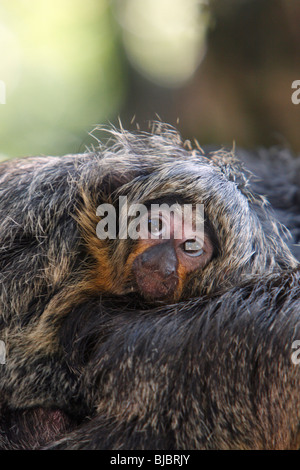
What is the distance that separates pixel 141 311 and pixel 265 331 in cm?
42

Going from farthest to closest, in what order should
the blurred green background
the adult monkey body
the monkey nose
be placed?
the blurred green background < the monkey nose < the adult monkey body

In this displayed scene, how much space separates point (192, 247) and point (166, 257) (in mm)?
124

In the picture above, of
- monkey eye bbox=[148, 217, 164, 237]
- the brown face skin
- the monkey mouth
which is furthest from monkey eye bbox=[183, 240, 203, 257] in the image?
the monkey mouth

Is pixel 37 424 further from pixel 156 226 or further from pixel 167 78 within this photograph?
pixel 167 78

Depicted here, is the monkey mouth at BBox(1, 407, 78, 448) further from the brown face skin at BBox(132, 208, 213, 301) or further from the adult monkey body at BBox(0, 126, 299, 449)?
the brown face skin at BBox(132, 208, 213, 301)

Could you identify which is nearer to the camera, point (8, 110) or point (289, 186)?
point (289, 186)

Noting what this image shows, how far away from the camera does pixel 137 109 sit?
481 centimetres

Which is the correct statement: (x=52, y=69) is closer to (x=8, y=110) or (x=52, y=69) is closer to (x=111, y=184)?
(x=8, y=110)

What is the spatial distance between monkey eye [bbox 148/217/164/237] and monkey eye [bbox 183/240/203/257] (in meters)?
0.10

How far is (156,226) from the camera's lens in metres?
1.84

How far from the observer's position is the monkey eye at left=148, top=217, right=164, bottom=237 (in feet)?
6.03

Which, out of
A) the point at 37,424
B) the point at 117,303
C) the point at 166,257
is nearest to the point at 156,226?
the point at 166,257

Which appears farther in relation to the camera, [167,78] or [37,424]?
[167,78]
